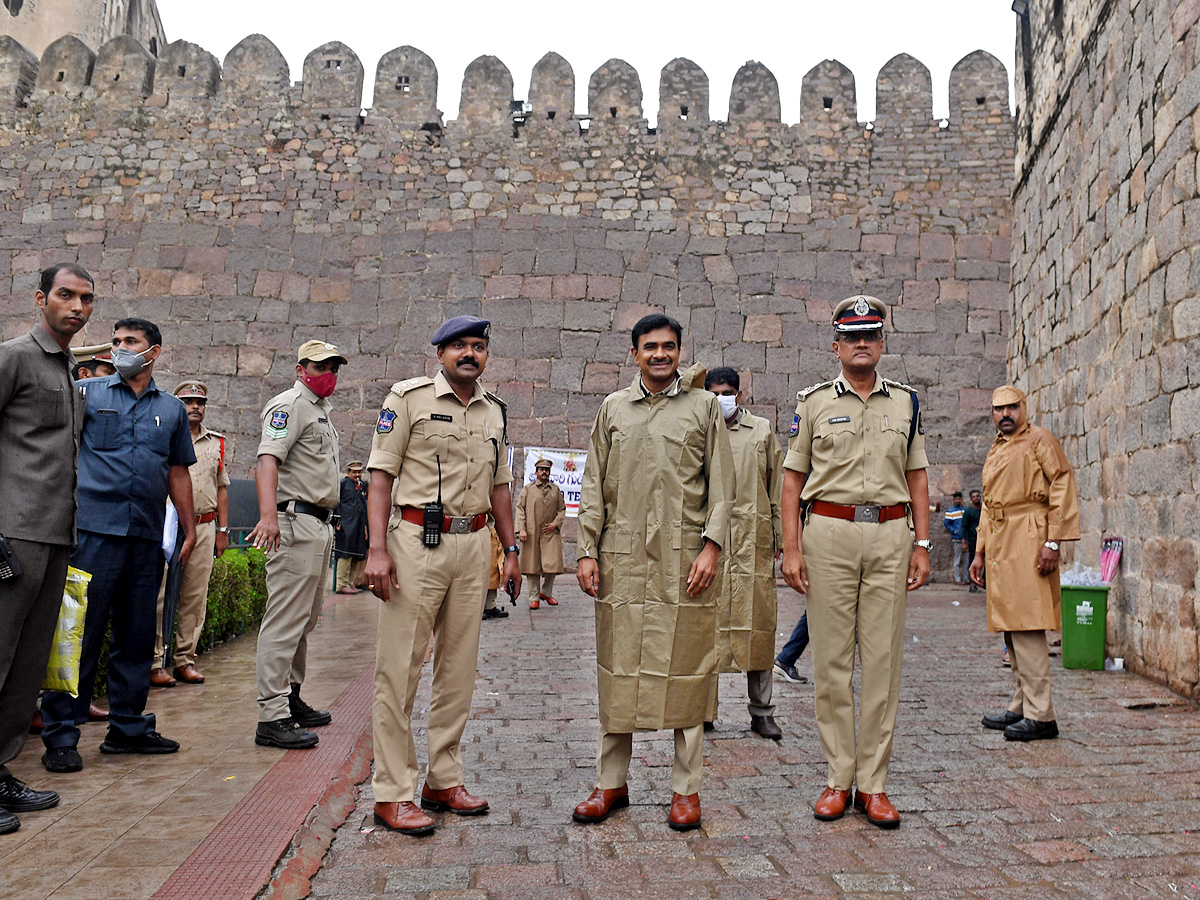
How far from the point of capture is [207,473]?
20.1ft

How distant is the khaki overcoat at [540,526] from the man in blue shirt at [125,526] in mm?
5664

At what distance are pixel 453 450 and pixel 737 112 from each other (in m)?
11.9

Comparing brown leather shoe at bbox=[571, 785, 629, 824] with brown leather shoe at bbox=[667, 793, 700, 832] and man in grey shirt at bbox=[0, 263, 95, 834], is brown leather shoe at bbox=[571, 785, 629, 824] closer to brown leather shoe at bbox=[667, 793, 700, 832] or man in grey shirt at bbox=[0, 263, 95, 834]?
brown leather shoe at bbox=[667, 793, 700, 832]

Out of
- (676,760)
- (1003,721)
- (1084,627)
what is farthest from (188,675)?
(1084,627)

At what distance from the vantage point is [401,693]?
3.32m

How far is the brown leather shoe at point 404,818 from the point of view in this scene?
310cm

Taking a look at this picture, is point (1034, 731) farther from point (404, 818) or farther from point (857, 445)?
point (404, 818)

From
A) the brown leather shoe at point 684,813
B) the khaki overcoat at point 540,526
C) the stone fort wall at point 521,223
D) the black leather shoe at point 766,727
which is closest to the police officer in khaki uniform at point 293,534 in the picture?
the brown leather shoe at point 684,813

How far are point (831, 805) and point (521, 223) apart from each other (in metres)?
11.5

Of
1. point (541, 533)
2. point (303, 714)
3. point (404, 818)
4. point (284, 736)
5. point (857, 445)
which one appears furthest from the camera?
point (541, 533)

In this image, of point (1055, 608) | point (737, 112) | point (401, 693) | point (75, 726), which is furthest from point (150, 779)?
point (737, 112)

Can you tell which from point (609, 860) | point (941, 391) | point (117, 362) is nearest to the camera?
point (609, 860)

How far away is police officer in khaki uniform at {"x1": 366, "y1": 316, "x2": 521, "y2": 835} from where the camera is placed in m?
3.31

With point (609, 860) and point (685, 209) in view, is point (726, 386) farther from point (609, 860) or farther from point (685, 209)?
point (685, 209)
